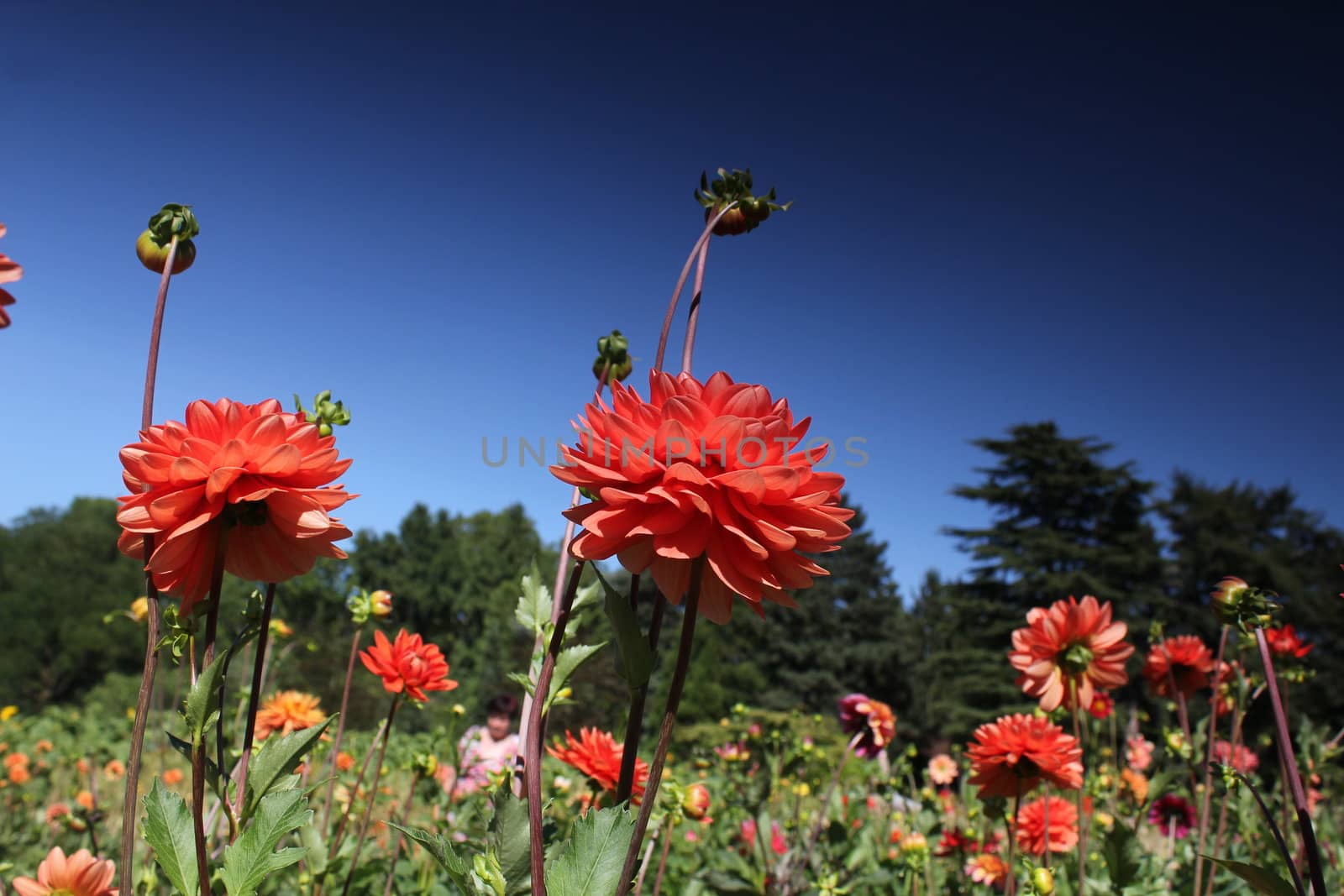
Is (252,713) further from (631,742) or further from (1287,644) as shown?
(1287,644)

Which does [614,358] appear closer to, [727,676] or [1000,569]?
[727,676]

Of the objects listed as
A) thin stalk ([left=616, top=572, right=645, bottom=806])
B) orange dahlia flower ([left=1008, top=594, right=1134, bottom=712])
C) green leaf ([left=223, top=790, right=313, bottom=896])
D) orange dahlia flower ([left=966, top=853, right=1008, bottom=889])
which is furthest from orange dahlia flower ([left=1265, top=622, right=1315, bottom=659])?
green leaf ([left=223, top=790, right=313, bottom=896])

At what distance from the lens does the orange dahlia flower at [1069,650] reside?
1.67m

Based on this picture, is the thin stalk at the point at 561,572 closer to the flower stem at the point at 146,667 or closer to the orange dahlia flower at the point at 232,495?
the orange dahlia flower at the point at 232,495

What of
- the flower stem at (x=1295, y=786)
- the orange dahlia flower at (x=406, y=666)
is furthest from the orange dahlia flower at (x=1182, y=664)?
the orange dahlia flower at (x=406, y=666)

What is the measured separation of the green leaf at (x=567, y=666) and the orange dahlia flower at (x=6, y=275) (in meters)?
0.59

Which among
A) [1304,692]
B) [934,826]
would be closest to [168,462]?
[934,826]

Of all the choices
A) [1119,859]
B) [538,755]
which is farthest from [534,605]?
[1119,859]

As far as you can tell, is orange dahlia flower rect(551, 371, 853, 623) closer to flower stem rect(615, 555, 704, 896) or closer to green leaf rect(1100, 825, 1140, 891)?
flower stem rect(615, 555, 704, 896)

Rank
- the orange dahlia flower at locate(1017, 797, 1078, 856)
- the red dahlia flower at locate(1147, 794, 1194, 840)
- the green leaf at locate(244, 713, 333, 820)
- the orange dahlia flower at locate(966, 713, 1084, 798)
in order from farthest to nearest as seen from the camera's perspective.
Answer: the red dahlia flower at locate(1147, 794, 1194, 840) < the orange dahlia flower at locate(1017, 797, 1078, 856) < the orange dahlia flower at locate(966, 713, 1084, 798) < the green leaf at locate(244, 713, 333, 820)

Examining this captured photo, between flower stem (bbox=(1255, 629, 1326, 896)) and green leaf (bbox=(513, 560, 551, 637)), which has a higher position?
green leaf (bbox=(513, 560, 551, 637))

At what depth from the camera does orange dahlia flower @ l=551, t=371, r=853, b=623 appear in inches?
26.8

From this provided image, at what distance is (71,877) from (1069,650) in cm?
186

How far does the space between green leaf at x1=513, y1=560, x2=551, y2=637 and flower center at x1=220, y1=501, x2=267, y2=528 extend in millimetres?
303
